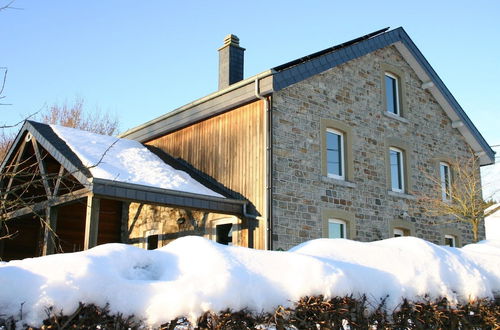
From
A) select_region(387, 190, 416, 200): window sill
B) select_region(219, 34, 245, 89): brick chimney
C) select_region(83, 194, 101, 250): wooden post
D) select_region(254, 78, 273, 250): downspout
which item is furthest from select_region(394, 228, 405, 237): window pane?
select_region(83, 194, 101, 250): wooden post

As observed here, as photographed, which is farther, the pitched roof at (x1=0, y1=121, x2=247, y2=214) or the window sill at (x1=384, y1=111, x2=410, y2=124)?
the window sill at (x1=384, y1=111, x2=410, y2=124)

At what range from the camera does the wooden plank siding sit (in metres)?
12.4

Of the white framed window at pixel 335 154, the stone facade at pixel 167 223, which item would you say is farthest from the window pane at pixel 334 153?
the stone facade at pixel 167 223

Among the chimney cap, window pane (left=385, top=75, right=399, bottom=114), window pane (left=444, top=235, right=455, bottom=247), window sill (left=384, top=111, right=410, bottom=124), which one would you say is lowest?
window pane (left=444, top=235, right=455, bottom=247)

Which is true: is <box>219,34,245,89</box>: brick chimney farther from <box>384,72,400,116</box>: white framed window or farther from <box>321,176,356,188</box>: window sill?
<box>384,72,400,116</box>: white framed window

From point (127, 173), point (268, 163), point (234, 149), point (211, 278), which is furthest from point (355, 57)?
point (211, 278)

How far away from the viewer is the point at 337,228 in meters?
13.5

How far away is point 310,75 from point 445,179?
278 inches

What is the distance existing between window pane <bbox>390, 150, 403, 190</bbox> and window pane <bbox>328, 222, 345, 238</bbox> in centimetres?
276

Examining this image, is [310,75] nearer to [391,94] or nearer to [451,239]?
[391,94]

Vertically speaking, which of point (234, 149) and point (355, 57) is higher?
point (355, 57)

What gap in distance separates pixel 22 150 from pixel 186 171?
4122mm

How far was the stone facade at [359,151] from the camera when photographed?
12484 millimetres

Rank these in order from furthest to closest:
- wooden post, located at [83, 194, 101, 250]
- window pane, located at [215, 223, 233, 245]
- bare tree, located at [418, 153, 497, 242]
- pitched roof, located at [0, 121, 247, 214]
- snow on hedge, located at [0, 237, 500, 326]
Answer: bare tree, located at [418, 153, 497, 242]
window pane, located at [215, 223, 233, 245]
pitched roof, located at [0, 121, 247, 214]
wooden post, located at [83, 194, 101, 250]
snow on hedge, located at [0, 237, 500, 326]
